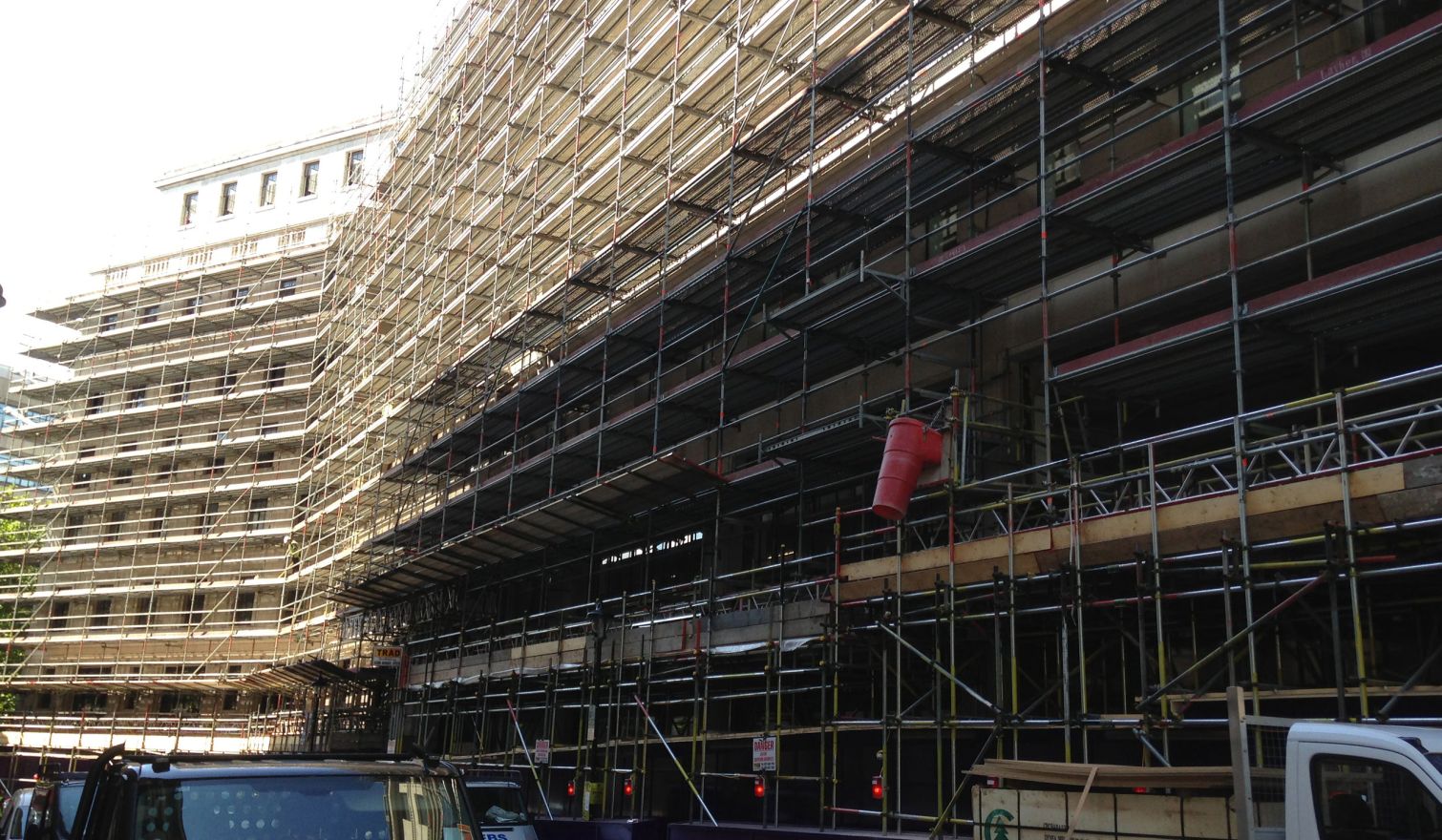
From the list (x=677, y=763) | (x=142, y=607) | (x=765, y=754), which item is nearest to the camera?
(x=765, y=754)

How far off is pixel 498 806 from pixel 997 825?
7271 mm

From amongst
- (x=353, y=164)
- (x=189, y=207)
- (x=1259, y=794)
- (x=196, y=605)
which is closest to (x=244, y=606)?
(x=196, y=605)

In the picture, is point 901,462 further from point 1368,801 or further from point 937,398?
point 1368,801

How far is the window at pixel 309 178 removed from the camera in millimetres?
55250

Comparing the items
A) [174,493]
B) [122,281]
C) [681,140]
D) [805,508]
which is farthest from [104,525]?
[805,508]

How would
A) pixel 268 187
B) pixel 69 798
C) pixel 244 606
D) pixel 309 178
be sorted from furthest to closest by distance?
pixel 268 187, pixel 309 178, pixel 244 606, pixel 69 798

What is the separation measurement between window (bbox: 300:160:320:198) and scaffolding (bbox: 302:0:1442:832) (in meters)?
25.7

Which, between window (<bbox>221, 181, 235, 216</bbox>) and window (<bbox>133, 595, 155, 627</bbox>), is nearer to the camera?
window (<bbox>133, 595, 155, 627</bbox>)

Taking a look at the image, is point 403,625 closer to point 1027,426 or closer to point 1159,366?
point 1027,426

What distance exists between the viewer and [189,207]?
59.6 metres

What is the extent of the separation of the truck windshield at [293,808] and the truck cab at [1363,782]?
4833mm

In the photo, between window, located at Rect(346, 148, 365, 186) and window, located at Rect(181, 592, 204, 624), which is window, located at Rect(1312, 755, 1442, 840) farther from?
window, located at Rect(346, 148, 365, 186)

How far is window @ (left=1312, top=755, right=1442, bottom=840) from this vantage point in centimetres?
695

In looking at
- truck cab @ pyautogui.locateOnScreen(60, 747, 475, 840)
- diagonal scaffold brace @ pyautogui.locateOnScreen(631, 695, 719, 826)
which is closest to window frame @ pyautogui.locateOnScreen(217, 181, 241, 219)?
diagonal scaffold brace @ pyautogui.locateOnScreen(631, 695, 719, 826)
